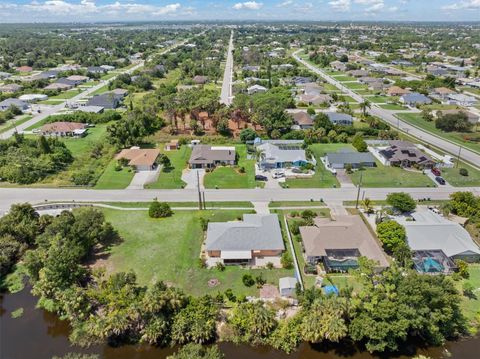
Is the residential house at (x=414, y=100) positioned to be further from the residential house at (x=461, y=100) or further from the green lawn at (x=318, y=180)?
the green lawn at (x=318, y=180)

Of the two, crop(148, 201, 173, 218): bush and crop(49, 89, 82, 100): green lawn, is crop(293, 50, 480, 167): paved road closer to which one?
crop(148, 201, 173, 218): bush

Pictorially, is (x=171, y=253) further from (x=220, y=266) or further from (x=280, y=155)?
(x=280, y=155)

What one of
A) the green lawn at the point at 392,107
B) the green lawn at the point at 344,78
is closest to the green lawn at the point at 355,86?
the green lawn at the point at 344,78

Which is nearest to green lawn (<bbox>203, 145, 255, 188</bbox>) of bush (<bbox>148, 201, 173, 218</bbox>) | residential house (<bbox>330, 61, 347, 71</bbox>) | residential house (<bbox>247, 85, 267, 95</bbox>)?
bush (<bbox>148, 201, 173, 218</bbox>)

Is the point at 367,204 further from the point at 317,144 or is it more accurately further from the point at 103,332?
the point at 103,332

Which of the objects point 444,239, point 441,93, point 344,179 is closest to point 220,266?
point 444,239

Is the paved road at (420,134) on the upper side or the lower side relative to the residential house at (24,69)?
lower
